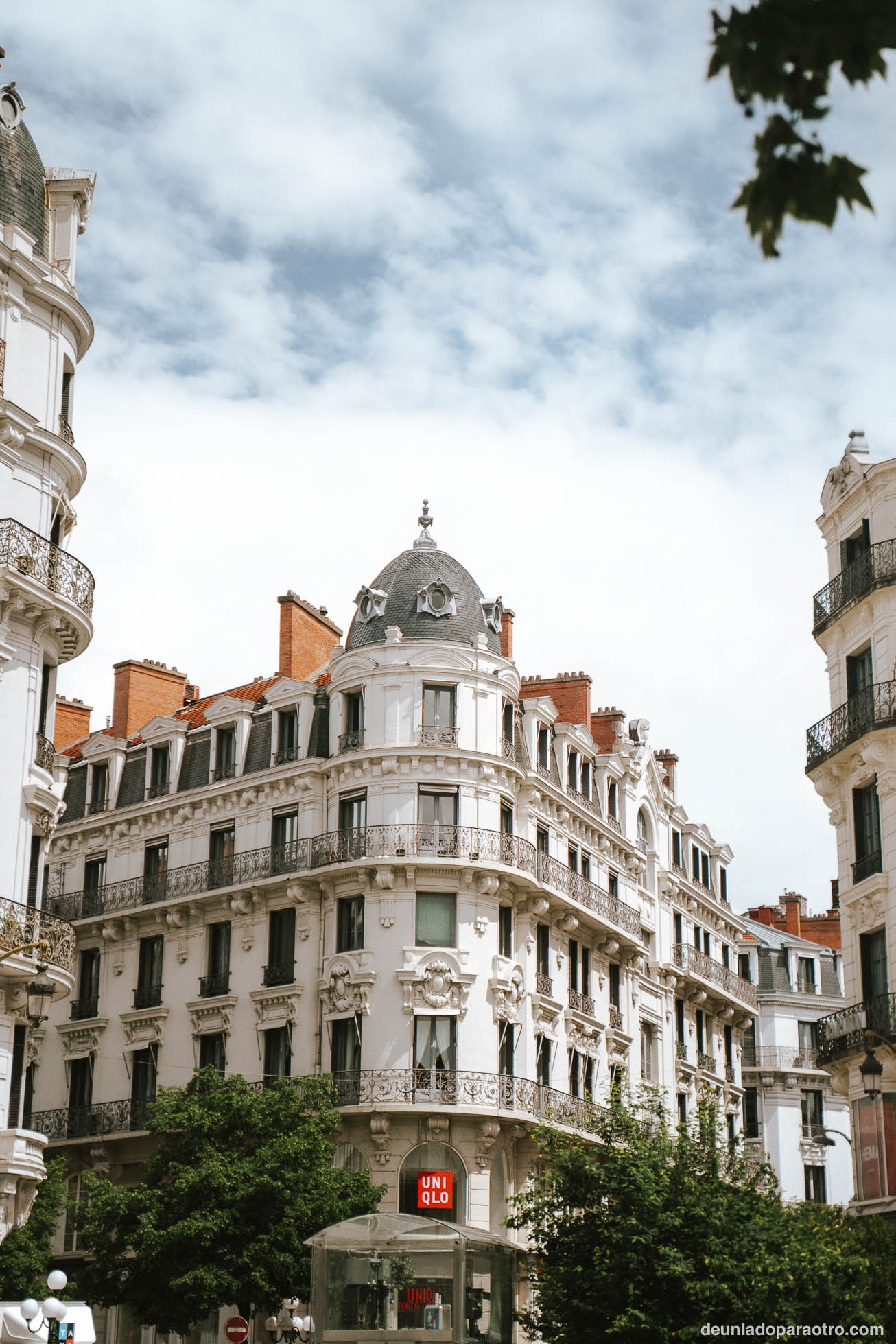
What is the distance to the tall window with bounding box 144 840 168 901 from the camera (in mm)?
44219

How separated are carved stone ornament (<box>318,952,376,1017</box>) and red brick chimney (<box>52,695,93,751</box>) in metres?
15.1

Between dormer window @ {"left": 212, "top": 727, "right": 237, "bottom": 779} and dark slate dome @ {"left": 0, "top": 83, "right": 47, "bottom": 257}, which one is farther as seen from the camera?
dormer window @ {"left": 212, "top": 727, "right": 237, "bottom": 779}

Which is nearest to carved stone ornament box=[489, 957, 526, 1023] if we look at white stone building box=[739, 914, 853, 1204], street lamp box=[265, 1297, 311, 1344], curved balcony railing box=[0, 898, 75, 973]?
street lamp box=[265, 1297, 311, 1344]

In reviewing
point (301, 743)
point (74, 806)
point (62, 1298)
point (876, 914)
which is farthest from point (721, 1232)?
point (74, 806)

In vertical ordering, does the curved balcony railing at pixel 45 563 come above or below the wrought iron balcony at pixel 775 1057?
above

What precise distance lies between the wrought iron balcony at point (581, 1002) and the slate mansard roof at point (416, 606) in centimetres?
920

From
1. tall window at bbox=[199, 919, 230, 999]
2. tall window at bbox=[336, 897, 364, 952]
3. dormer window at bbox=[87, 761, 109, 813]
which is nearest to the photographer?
tall window at bbox=[336, 897, 364, 952]

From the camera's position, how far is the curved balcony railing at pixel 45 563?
2805 centimetres

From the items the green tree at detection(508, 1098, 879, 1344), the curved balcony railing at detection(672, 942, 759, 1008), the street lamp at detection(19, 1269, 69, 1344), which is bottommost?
the street lamp at detection(19, 1269, 69, 1344)

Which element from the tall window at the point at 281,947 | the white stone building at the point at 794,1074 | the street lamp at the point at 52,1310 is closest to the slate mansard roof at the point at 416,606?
the tall window at the point at 281,947

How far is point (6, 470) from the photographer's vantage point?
28.8 metres

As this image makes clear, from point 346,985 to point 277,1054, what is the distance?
9.20ft

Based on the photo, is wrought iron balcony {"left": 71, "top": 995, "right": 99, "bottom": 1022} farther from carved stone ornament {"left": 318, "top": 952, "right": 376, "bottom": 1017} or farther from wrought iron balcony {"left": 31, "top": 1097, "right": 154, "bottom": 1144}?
carved stone ornament {"left": 318, "top": 952, "right": 376, "bottom": 1017}

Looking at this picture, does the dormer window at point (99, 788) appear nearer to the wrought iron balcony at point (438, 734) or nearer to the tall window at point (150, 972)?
the tall window at point (150, 972)
